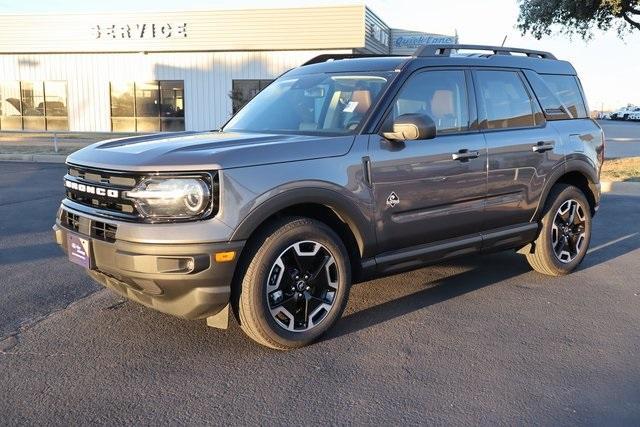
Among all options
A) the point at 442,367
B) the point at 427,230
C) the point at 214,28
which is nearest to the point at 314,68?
the point at 427,230

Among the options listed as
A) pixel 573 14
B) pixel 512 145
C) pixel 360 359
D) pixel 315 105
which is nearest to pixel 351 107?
pixel 315 105

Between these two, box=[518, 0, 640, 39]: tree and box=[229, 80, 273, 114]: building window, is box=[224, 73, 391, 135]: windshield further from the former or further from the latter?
box=[229, 80, 273, 114]: building window

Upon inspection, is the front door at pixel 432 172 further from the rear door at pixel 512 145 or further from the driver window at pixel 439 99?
the rear door at pixel 512 145

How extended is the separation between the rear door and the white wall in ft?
68.8

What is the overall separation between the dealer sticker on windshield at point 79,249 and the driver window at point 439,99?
7.50 feet

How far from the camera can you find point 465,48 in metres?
5.17

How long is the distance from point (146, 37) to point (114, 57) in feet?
6.59

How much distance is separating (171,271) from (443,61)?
8.99 feet

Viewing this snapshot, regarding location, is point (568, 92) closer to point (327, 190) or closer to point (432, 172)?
point (432, 172)

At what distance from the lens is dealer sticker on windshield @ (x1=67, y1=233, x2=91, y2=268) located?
3.71m

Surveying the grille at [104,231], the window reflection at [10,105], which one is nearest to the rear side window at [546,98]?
the grille at [104,231]

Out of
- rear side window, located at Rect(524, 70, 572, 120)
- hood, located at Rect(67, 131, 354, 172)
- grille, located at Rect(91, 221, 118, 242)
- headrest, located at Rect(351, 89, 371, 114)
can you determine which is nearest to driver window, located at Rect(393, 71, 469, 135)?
headrest, located at Rect(351, 89, 371, 114)

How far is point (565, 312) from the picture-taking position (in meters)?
4.75

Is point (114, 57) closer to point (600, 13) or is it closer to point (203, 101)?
point (203, 101)
